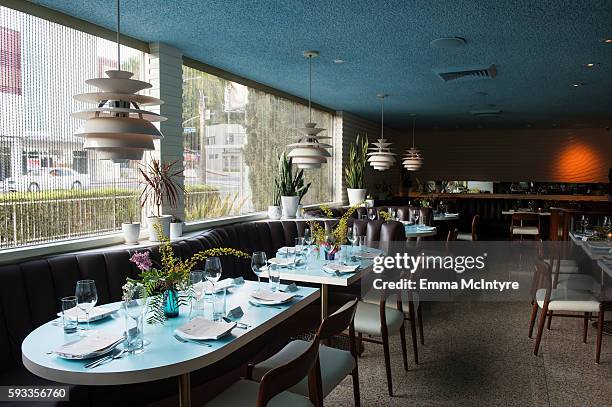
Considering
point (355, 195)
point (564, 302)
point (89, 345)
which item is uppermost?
point (355, 195)

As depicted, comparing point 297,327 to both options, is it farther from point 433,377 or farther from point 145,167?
point 145,167

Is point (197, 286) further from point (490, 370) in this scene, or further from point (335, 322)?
point (490, 370)

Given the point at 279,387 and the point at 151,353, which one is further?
the point at 151,353

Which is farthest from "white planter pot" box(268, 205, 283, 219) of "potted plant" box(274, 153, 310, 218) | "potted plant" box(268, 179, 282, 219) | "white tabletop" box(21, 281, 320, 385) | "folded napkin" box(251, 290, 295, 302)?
"white tabletop" box(21, 281, 320, 385)

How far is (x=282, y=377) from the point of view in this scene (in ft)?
5.67

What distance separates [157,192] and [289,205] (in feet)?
8.02

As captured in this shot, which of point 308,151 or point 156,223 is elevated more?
point 308,151

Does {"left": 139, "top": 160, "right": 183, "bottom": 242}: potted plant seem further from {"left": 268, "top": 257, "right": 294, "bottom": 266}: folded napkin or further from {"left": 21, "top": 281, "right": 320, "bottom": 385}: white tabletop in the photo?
{"left": 21, "top": 281, "right": 320, "bottom": 385}: white tabletop

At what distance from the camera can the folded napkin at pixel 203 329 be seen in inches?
80.9

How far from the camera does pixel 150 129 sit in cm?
227

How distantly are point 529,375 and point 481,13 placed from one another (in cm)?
289

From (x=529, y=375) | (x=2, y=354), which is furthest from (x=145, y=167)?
(x=529, y=375)

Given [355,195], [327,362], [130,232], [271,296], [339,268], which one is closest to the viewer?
[327,362]

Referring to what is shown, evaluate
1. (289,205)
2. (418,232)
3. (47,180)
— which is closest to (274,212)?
(289,205)
